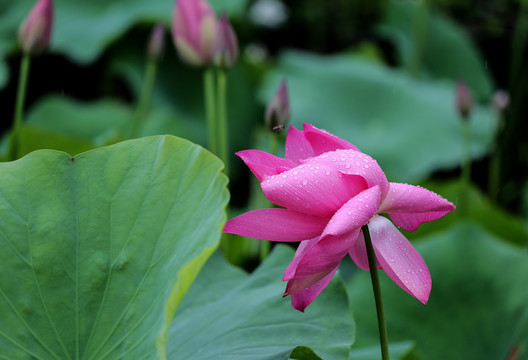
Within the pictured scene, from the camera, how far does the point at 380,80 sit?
7.39ft

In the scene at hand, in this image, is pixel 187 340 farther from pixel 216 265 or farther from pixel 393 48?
pixel 393 48

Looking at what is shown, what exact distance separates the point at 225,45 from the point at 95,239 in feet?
1.59

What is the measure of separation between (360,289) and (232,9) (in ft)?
4.37

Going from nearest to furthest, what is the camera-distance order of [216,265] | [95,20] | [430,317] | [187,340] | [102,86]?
[187,340], [216,265], [430,317], [95,20], [102,86]

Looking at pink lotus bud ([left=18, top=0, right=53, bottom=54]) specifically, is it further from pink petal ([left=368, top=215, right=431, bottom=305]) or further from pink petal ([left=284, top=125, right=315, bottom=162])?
pink petal ([left=368, top=215, right=431, bottom=305])

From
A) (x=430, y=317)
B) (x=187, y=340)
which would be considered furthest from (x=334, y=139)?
(x=430, y=317)

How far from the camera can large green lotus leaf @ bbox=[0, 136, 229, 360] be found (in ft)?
1.69

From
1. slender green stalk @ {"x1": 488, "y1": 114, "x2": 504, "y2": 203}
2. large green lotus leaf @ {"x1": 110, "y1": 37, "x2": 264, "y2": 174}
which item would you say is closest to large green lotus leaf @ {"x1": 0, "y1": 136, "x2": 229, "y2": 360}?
slender green stalk @ {"x1": 488, "y1": 114, "x2": 504, "y2": 203}

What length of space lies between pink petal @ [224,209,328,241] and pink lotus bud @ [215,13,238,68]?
21.2 inches

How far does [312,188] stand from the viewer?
1.42 ft

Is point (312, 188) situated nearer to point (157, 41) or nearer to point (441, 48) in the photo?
point (157, 41)

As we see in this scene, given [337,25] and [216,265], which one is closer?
[216,265]

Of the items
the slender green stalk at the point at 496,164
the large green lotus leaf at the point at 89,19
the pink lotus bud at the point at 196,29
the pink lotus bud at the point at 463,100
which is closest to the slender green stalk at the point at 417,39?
the slender green stalk at the point at 496,164

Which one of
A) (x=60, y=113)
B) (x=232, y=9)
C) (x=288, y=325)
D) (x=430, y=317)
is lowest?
(x=430, y=317)
